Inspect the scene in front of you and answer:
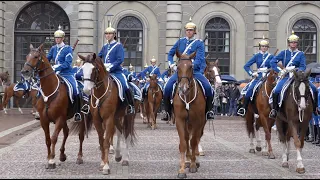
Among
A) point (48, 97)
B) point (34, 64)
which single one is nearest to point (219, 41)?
point (48, 97)

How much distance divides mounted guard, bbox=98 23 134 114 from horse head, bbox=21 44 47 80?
1.50 meters

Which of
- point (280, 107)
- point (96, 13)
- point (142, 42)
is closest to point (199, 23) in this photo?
point (142, 42)

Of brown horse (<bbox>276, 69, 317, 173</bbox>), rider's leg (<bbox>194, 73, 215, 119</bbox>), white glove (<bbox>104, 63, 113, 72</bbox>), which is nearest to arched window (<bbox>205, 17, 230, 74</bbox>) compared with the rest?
brown horse (<bbox>276, 69, 317, 173</bbox>)

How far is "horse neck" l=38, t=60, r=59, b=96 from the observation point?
45.1 feet

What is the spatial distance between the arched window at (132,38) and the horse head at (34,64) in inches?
1005

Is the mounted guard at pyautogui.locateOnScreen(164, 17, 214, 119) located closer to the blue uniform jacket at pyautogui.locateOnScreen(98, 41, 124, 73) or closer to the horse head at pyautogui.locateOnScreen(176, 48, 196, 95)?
the horse head at pyautogui.locateOnScreen(176, 48, 196, 95)

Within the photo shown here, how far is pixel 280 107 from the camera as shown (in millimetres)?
14344

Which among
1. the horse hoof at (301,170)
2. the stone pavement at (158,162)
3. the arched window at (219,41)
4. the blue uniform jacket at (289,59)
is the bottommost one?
the stone pavement at (158,162)

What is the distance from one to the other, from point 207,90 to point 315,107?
2.89 meters

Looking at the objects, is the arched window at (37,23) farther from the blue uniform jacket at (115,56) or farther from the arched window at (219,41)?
the blue uniform jacket at (115,56)

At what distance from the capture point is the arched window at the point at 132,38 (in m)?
39.5

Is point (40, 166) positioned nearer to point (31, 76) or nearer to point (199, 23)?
point (31, 76)

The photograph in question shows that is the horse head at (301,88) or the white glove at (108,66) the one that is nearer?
the horse head at (301,88)

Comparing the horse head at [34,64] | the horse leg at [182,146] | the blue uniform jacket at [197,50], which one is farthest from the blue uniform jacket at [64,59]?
the horse leg at [182,146]
